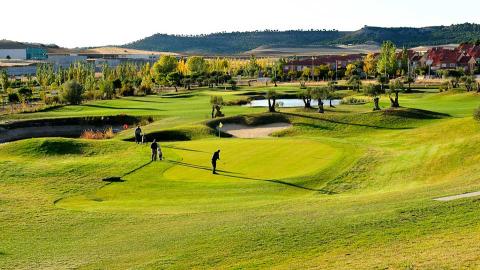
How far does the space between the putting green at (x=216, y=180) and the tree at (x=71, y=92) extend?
157 ft

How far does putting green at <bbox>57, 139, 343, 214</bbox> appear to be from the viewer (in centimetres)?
2606

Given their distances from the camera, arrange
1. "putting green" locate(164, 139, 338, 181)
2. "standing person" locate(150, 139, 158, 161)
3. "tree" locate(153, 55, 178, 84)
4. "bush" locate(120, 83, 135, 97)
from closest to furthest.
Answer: "putting green" locate(164, 139, 338, 181) < "standing person" locate(150, 139, 158, 161) < "bush" locate(120, 83, 135, 97) < "tree" locate(153, 55, 178, 84)

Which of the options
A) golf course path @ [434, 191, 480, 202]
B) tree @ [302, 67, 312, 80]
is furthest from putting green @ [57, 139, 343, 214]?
tree @ [302, 67, 312, 80]

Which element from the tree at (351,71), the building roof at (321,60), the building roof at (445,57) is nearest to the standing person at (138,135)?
the tree at (351,71)

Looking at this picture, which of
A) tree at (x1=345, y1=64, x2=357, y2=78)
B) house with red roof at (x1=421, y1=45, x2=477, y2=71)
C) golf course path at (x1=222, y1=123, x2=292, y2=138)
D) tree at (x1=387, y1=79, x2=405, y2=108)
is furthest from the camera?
house with red roof at (x1=421, y1=45, x2=477, y2=71)

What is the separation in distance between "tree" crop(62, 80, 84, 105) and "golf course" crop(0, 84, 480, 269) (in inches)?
1468

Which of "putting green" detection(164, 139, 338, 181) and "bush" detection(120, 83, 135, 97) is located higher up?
"bush" detection(120, 83, 135, 97)

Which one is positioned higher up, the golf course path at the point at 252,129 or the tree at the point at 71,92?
the tree at the point at 71,92

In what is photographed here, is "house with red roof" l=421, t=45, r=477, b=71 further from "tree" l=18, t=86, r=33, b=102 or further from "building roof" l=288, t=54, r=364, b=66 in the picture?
"tree" l=18, t=86, r=33, b=102

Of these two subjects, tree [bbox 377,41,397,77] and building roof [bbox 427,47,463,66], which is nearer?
tree [bbox 377,41,397,77]

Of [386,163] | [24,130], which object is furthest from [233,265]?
[24,130]

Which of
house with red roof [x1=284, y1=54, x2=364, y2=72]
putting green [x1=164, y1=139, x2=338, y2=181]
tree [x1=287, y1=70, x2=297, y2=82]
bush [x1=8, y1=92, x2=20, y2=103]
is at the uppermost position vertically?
house with red roof [x1=284, y1=54, x2=364, y2=72]

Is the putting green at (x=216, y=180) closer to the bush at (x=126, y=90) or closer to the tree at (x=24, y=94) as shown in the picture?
the tree at (x=24, y=94)

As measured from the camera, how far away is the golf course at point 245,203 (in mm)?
17125
